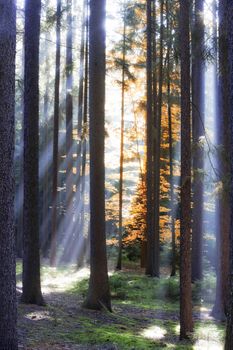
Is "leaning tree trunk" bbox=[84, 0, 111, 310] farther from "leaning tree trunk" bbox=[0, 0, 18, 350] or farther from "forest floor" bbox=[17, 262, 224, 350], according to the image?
"leaning tree trunk" bbox=[0, 0, 18, 350]

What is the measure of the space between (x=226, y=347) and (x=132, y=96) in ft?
64.9

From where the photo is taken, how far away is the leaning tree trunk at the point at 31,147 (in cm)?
1038

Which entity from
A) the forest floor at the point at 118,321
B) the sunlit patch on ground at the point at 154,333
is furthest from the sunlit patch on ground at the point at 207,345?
the sunlit patch on ground at the point at 154,333

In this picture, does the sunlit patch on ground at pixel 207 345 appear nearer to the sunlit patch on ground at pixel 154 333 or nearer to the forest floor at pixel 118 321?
the forest floor at pixel 118 321

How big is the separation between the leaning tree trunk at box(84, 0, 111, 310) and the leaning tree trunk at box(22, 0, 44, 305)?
144 cm

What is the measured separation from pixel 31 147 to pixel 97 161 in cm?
172

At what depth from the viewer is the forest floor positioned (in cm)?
813

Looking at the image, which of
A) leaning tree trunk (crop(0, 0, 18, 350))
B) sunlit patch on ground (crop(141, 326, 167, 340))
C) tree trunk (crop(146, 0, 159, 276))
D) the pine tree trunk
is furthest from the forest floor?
tree trunk (crop(146, 0, 159, 276))

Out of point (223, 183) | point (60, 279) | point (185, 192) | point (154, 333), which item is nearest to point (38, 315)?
point (154, 333)

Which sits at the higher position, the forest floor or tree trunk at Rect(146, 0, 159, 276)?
tree trunk at Rect(146, 0, 159, 276)

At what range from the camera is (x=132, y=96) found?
2411 cm

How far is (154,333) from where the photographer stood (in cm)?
1020

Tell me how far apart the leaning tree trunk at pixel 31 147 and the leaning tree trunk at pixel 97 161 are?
4.72 ft

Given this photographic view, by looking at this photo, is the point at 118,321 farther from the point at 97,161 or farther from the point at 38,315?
the point at 97,161
